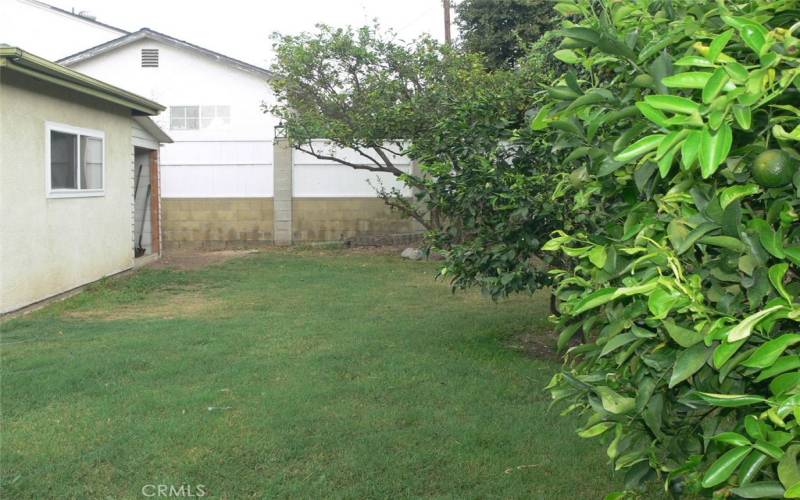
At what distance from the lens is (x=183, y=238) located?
18.8m

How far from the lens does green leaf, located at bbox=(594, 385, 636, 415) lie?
1951mm

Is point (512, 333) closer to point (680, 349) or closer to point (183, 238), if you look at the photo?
point (680, 349)

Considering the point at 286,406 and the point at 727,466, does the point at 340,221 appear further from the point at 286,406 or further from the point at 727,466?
the point at 727,466

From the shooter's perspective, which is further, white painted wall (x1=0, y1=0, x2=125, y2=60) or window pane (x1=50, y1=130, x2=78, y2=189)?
white painted wall (x1=0, y1=0, x2=125, y2=60)

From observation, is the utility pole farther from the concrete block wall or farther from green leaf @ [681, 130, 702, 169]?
green leaf @ [681, 130, 702, 169]

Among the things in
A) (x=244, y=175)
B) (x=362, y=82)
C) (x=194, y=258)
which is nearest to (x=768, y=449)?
(x=362, y=82)

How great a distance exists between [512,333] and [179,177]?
12.4m

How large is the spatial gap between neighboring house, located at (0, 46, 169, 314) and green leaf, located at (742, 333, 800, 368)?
902 cm

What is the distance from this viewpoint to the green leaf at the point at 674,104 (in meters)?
1.61

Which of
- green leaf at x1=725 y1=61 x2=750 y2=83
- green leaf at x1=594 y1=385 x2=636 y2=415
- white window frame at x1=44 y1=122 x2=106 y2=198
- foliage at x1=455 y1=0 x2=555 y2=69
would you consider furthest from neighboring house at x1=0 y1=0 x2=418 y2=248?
green leaf at x1=725 y1=61 x2=750 y2=83

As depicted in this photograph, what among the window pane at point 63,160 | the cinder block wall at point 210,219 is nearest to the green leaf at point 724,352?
the window pane at point 63,160

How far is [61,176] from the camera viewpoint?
10.9 metres

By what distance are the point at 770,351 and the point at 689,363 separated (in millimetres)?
205

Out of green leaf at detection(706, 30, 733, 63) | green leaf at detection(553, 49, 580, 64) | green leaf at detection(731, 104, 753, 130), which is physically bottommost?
green leaf at detection(731, 104, 753, 130)
